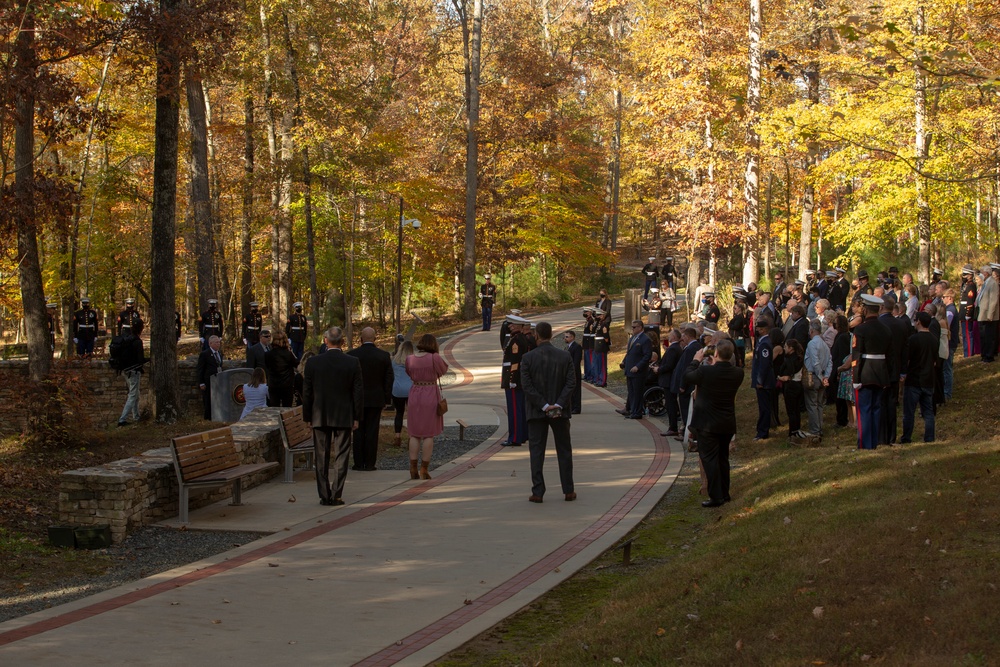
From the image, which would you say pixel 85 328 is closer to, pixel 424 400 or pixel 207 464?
pixel 424 400

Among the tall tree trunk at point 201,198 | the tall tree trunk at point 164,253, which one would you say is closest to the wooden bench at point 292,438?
the tall tree trunk at point 164,253

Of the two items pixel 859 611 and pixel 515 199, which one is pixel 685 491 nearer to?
pixel 859 611

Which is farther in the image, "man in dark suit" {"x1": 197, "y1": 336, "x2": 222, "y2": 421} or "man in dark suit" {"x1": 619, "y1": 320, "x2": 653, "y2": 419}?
"man in dark suit" {"x1": 197, "y1": 336, "x2": 222, "y2": 421}

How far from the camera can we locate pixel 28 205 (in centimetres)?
1251

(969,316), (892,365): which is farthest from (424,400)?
(969,316)

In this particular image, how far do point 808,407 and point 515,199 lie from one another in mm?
33786

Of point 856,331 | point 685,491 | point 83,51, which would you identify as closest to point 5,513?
point 83,51

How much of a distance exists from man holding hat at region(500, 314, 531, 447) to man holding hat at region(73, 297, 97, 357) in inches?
691

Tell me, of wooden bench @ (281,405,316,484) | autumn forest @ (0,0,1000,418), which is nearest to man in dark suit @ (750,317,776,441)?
autumn forest @ (0,0,1000,418)

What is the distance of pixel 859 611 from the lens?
241 inches

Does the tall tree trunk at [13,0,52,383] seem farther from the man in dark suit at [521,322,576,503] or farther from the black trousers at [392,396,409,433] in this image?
the man in dark suit at [521,322,576,503]

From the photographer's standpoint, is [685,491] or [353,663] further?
[685,491]

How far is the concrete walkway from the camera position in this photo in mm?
6648

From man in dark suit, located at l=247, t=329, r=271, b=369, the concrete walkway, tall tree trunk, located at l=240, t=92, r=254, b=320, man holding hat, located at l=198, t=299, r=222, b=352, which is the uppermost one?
tall tree trunk, located at l=240, t=92, r=254, b=320
